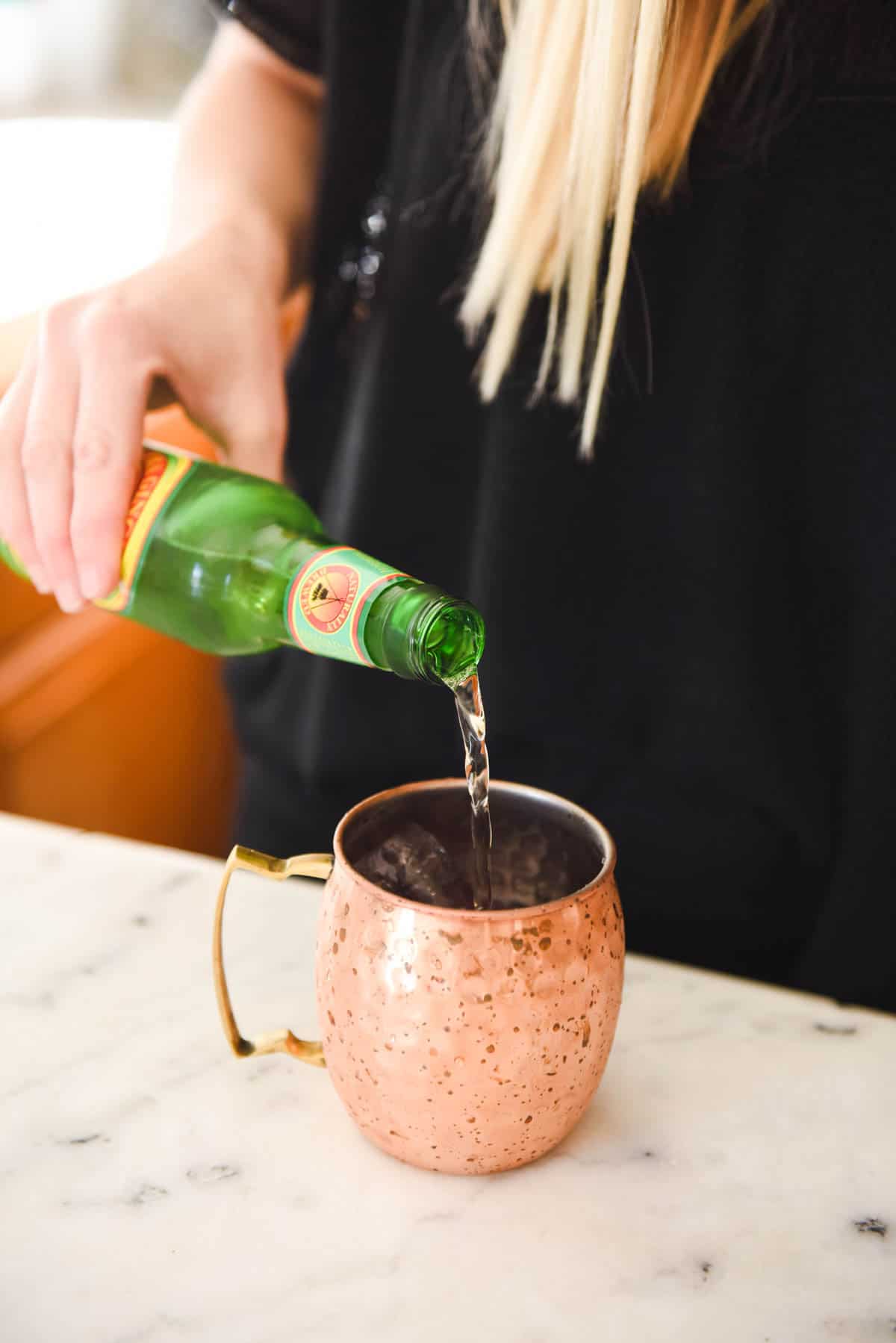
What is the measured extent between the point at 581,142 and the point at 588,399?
0.15 metres

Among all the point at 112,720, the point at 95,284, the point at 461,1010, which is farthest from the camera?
the point at 112,720

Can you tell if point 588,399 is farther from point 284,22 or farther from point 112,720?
point 112,720

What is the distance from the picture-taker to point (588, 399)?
705 millimetres

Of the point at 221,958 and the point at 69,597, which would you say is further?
the point at 69,597

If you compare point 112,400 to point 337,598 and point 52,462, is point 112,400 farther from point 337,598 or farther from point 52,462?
point 337,598

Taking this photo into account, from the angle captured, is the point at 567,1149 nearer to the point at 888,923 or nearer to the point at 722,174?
the point at 888,923

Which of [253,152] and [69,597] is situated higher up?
[253,152]

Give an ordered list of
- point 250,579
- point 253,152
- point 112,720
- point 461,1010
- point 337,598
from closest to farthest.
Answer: point 461,1010 < point 337,598 < point 250,579 < point 253,152 < point 112,720

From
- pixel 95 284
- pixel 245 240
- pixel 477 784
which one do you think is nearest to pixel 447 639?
pixel 477 784

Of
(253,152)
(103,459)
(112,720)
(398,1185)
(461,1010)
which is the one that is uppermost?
(253,152)

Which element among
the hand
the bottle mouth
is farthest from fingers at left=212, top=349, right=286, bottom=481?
the bottle mouth

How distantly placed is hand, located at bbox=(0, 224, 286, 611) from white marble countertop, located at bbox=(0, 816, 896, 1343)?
0.22m

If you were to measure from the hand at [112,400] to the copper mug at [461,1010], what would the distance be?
0.21 meters

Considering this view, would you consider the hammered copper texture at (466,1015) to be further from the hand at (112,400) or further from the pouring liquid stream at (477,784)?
the hand at (112,400)
